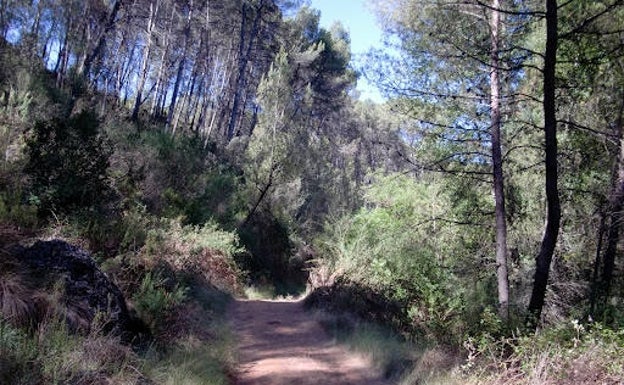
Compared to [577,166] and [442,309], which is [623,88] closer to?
[577,166]

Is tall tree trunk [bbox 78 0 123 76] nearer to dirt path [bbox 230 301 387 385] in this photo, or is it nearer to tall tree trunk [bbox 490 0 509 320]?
dirt path [bbox 230 301 387 385]

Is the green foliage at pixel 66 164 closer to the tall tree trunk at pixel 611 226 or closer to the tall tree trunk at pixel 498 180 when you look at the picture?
the tall tree trunk at pixel 498 180

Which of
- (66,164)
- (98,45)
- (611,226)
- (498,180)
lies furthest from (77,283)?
(98,45)

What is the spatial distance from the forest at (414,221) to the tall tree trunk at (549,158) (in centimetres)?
2

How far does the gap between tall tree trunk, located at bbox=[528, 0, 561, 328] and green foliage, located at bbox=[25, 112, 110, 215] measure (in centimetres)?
693

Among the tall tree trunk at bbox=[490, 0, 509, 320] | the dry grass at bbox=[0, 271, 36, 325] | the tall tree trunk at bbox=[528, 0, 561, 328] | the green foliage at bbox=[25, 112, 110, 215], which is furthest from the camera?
the tall tree trunk at bbox=[490, 0, 509, 320]

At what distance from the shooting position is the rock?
14.5 feet

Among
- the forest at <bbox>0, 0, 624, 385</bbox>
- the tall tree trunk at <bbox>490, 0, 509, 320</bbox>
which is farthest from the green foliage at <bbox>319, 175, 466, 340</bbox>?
the tall tree trunk at <bbox>490, 0, 509, 320</bbox>

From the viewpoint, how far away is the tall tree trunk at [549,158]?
5551 millimetres

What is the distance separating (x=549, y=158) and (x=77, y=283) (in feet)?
18.0

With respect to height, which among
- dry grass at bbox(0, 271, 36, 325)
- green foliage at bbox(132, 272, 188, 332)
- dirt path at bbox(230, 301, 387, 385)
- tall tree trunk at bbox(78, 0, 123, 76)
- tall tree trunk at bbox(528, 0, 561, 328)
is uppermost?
tall tree trunk at bbox(78, 0, 123, 76)

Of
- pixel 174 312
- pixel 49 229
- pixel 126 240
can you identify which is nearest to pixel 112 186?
pixel 126 240

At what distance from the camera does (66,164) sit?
7844 millimetres

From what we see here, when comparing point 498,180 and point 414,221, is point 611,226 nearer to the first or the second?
point 498,180
